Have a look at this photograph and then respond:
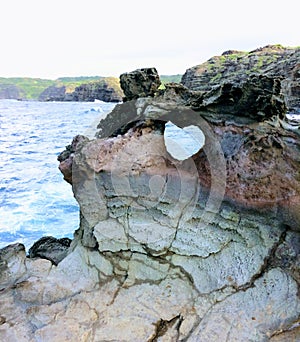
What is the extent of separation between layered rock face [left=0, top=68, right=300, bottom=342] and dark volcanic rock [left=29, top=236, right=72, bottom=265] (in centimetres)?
44

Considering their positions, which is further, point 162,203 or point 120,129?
point 120,129

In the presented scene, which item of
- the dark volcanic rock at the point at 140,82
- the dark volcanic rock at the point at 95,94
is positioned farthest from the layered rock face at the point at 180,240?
the dark volcanic rock at the point at 95,94

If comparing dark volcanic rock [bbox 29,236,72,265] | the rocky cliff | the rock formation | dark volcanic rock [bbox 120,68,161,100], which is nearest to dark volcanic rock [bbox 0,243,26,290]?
dark volcanic rock [bbox 29,236,72,265]

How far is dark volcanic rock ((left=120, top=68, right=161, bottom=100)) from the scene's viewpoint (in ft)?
12.1

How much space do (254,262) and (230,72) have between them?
4611 centimetres

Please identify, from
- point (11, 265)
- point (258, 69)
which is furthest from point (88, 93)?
point (11, 265)

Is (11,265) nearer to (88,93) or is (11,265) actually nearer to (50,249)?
(50,249)

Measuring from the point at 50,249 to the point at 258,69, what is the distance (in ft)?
136

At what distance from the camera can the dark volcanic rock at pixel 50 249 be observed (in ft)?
12.1

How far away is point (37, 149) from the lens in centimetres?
1530

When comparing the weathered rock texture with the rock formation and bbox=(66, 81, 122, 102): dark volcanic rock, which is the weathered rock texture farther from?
the rock formation

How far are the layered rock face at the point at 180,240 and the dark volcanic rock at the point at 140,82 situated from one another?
1.17ft

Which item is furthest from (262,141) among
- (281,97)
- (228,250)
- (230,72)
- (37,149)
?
(230,72)

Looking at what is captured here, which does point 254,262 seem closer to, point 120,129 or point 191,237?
point 191,237
